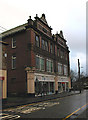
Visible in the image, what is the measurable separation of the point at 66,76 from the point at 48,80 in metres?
11.6

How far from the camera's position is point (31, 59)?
23.2 m

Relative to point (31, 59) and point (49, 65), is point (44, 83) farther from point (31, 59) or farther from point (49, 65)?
point (31, 59)

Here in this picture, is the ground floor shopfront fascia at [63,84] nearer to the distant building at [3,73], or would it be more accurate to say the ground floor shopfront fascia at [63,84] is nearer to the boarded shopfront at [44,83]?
the boarded shopfront at [44,83]

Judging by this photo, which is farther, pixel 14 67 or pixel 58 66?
pixel 58 66

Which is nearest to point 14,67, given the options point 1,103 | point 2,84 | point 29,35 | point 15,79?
point 15,79

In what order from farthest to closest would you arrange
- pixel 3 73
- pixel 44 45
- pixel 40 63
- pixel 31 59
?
pixel 44 45 < pixel 40 63 < pixel 31 59 < pixel 3 73

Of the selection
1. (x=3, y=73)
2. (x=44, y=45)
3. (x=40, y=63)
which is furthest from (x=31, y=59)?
(x=3, y=73)

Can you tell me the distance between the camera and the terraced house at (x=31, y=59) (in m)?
23.2

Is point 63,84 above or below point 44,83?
below

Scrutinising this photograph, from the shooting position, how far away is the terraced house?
23195mm

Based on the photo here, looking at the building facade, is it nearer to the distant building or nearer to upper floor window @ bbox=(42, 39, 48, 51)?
the distant building

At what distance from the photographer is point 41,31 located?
26797 millimetres

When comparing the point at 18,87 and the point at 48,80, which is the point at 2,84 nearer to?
the point at 18,87

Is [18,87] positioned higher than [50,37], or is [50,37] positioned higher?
[50,37]
